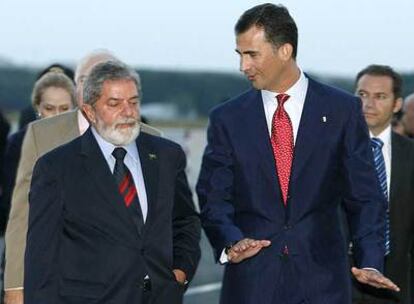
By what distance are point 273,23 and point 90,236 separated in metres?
1.36

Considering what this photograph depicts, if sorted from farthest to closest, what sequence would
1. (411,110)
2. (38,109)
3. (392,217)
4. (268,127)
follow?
(411,110) → (38,109) → (392,217) → (268,127)

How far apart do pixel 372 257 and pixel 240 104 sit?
0.98 m

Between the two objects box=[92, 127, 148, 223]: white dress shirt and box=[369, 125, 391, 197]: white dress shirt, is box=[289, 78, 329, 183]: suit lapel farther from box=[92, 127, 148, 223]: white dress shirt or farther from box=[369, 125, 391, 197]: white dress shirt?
box=[369, 125, 391, 197]: white dress shirt

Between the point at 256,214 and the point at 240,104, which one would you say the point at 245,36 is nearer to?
the point at 240,104

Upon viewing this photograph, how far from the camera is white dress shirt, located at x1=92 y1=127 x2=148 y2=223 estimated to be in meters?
6.12

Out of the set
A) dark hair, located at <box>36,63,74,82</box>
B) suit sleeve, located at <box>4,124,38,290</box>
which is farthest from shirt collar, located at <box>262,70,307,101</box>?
dark hair, located at <box>36,63,74,82</box>

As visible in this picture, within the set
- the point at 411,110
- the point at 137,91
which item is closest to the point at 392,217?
the point at 137,91

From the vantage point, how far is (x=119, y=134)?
239 inches

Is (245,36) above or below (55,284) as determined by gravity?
above

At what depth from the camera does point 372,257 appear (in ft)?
20.7

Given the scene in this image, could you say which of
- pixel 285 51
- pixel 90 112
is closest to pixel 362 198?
pixel 285 51

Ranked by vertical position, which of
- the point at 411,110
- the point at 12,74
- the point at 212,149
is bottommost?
the point at 12,74

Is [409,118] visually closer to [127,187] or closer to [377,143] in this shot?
[377,143]

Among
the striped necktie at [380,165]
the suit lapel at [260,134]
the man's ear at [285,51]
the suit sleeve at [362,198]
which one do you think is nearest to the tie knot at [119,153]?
the suit lapel at [260,134]
